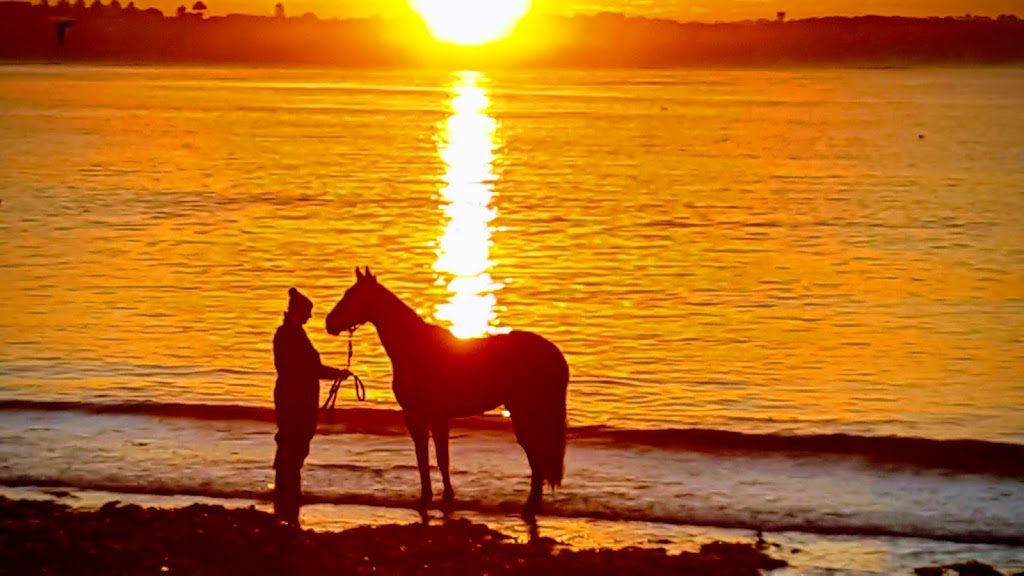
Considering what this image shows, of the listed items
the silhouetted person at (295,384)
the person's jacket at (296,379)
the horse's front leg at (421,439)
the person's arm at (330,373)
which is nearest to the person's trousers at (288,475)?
the silhouetted person at (295,384)

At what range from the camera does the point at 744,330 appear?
29.9m

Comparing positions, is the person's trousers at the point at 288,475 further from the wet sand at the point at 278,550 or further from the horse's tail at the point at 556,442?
the horse's tail at the point at 556,442

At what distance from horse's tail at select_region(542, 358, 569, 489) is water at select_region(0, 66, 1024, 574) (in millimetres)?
559

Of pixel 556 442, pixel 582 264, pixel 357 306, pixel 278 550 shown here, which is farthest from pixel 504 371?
pixel 582 264

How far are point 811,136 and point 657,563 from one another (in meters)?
101

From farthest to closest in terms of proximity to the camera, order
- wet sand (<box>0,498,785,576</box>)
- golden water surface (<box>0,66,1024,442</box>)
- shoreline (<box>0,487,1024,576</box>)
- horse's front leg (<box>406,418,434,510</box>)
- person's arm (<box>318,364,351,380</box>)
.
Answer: golden water surface (<box>0,66,1024,442</box>), horse's front leg (<box>406,418,434,510</box>), person's arm (<box>318,364,351,380</box>), shoreline (<box>0,487,1024,576</box>), wet sand (<box>0,498,785,576</box>)

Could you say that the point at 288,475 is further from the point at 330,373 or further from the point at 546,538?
the point at 546,538

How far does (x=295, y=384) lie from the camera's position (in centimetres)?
1340

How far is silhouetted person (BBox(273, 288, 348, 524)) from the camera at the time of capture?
13195 mm

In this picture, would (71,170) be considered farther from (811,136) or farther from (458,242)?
(811,136)

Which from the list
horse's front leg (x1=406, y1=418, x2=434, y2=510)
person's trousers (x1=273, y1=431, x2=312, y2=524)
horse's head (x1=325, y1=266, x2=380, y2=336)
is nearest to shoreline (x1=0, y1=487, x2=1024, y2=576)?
person's trousers (x1=273, y1=431, x2=312, y2=524)

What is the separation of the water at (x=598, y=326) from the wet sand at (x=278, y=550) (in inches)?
42.8

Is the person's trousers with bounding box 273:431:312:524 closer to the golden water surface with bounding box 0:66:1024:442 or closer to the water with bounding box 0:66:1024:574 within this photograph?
the water with bounding box 0:66:1024:574

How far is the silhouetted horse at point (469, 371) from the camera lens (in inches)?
552
